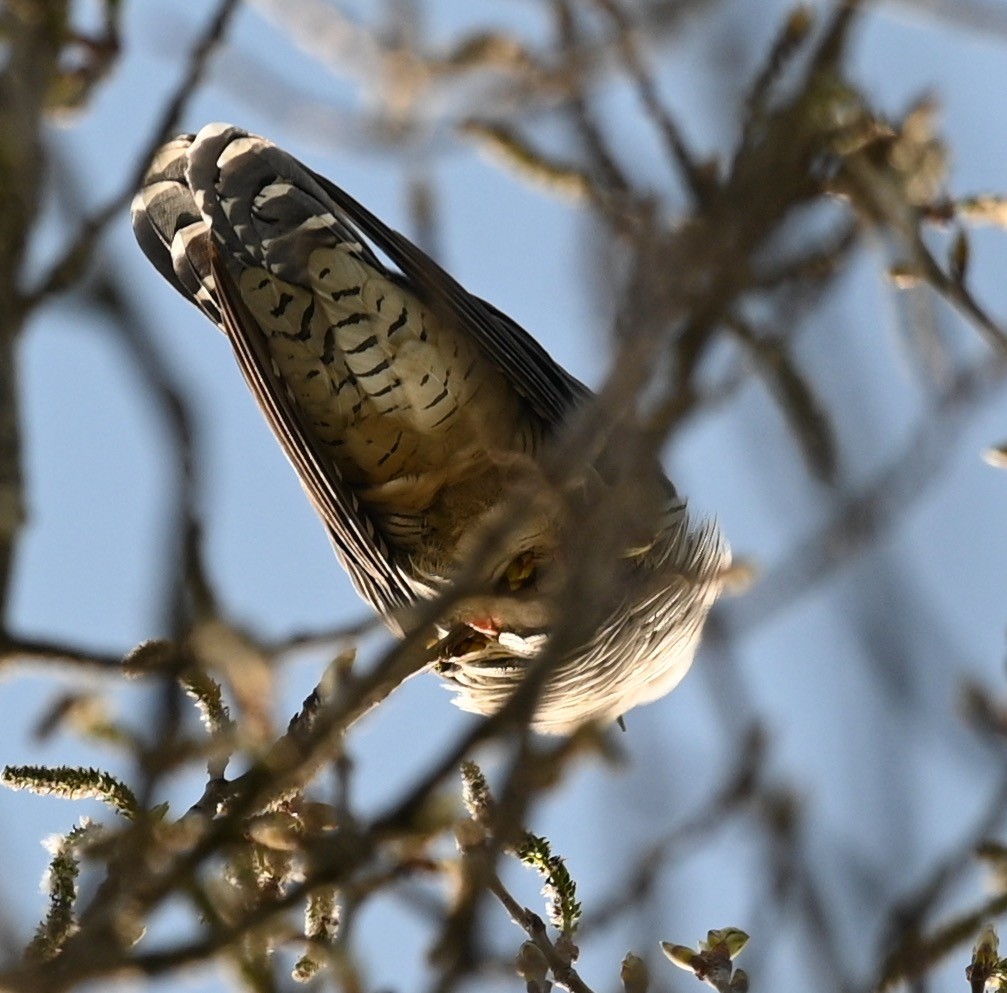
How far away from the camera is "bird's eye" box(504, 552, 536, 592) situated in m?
3.89

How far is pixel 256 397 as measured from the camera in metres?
3.59

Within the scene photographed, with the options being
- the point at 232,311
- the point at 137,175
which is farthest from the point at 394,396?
the point at 137,175

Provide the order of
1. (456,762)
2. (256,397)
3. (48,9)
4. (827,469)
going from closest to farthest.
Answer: (456,762), (827,469), (48,9), (256,397)

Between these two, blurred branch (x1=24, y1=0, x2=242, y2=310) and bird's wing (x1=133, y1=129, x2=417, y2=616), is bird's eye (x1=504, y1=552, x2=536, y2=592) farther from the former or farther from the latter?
blurred branch (x1=24, y1=0, x2=242, y2=310)

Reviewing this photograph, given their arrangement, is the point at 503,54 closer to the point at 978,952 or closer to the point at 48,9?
the point at 48,9

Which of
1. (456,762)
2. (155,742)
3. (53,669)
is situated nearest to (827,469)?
(456,762)

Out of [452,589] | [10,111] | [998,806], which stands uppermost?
[10,111]

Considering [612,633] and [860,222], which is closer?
[860,222]

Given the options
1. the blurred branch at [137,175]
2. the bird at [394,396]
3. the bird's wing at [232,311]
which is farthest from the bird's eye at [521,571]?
the blurred branch at [137,175]

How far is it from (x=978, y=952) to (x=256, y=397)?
213 cm

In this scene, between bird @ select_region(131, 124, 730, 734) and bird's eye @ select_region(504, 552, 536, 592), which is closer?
bird @ select_region(131, 124, 730, 734)

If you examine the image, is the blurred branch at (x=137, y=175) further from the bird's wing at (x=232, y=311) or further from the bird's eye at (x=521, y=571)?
the bird's eye at (x=521, y=571)

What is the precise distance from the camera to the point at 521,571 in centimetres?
390

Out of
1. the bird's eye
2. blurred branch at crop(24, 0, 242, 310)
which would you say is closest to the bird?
the bird's eye
